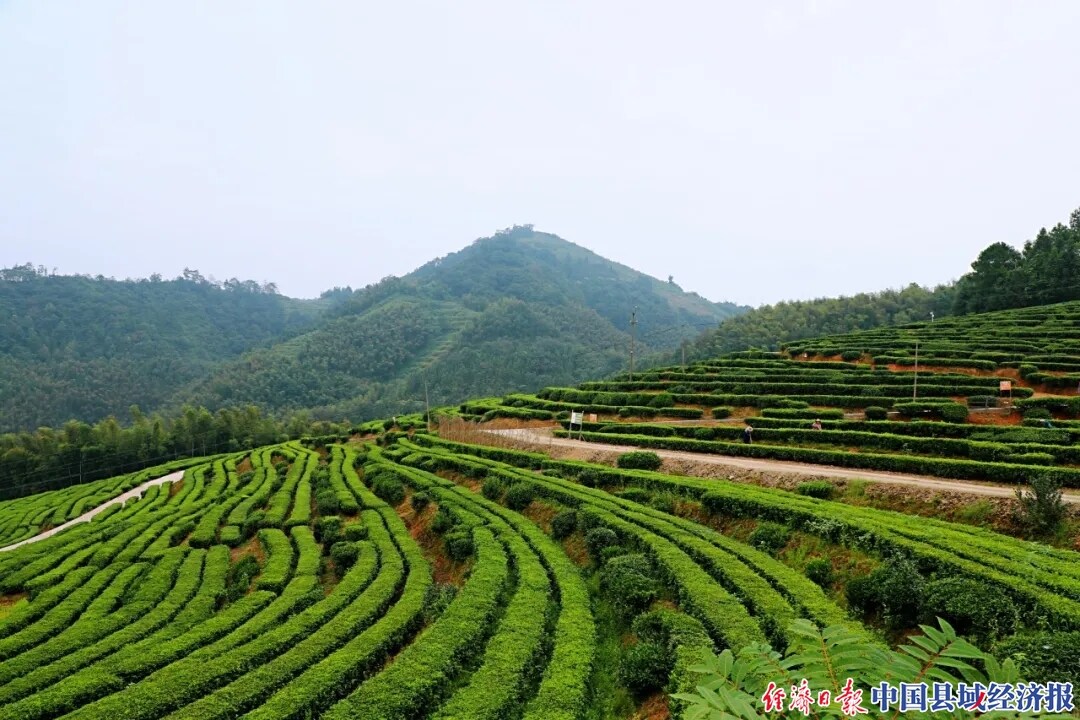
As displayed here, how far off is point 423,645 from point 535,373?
397 feet

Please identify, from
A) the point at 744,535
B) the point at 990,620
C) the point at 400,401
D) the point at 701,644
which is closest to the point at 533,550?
the point at 744,535

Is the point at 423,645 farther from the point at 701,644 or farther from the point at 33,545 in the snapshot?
the point at 33,545

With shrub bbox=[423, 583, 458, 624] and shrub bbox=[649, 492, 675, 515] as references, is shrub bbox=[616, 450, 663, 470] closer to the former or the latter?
shrub bbox=[649, 492, 675, 515]

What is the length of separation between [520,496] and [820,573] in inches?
494

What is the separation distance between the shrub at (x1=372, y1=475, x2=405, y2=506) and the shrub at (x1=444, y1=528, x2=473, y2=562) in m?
8.94

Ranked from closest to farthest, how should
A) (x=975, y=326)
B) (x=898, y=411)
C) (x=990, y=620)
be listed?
(x=990, y=620) → (x=898, y=411) → (x=975, y=326)

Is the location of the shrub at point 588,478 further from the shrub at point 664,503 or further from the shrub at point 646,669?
the shrub at point 646,669

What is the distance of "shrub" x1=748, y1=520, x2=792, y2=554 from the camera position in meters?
16.7

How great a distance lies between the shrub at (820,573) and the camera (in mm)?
14312

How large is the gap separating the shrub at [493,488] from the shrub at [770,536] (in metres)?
11.7

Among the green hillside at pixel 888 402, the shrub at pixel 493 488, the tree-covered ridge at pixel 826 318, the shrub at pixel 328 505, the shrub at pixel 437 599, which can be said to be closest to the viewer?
the shrub at pixel 437 599

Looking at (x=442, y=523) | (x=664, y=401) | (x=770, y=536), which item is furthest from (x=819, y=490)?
(x=664, y=401)

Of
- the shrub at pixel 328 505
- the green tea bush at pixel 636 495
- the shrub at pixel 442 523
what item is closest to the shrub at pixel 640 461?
the green tea bush at pixel 636 495

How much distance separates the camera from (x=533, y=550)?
1853 centimetres
